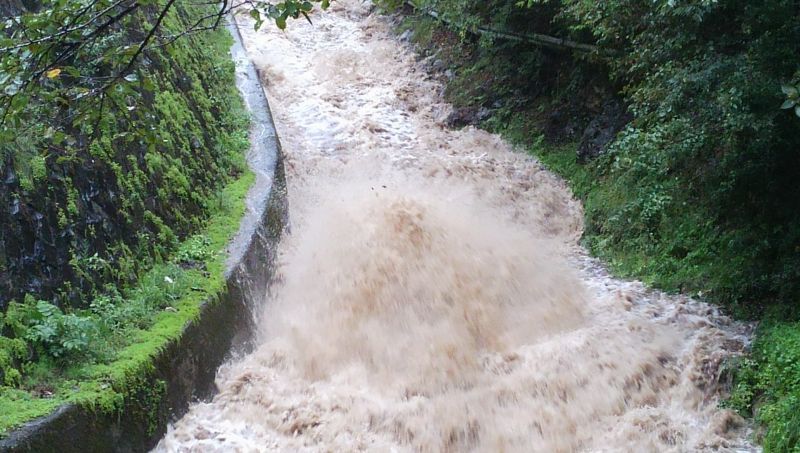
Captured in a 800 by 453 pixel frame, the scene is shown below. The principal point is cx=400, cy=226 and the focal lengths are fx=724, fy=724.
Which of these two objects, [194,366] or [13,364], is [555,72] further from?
[13,364]

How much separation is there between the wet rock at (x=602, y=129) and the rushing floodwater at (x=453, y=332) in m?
0.69

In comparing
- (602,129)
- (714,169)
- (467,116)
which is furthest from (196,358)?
(467,116)

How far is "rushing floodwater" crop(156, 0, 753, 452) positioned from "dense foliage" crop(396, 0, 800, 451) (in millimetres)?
403

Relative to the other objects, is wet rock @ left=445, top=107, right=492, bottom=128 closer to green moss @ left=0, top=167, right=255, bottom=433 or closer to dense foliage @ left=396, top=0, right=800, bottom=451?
dense foliage @ left=396, top=0, right=800, bottom=451

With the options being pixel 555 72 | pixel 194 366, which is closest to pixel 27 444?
pixel 194 366

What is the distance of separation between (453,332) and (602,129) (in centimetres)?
495

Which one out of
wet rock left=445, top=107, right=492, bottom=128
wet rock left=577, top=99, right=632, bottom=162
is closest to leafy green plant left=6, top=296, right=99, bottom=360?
wet rock left=577, top=99, right=632, bottom=162

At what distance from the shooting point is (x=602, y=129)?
36.7ft

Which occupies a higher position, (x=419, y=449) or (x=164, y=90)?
(x=164, y=90)

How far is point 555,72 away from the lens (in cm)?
1256

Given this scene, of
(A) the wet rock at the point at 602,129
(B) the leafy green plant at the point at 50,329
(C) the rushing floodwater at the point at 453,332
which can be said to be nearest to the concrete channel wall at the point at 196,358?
(C) the rushing floodwater at the point at 453,332

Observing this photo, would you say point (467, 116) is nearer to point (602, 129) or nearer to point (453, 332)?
point (602, 129)

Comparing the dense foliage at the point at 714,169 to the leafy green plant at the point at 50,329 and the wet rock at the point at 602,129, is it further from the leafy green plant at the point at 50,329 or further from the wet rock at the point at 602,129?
the leafy green plant at the point at 50,329

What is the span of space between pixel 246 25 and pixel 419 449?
47.0 ft
